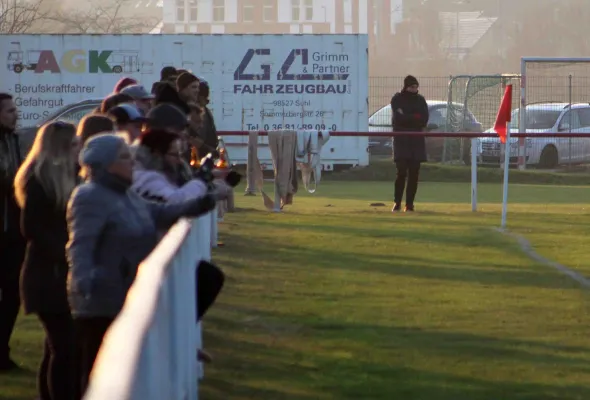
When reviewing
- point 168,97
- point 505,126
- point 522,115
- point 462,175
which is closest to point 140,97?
point 168,97

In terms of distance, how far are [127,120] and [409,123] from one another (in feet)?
38.4

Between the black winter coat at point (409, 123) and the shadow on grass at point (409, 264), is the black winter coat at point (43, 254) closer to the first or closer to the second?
the shadow on grass at point (409, 264)

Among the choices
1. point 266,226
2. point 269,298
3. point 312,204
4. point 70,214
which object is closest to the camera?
point 70,214

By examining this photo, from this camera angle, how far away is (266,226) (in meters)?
17.3

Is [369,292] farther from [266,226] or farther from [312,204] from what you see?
[312,204]

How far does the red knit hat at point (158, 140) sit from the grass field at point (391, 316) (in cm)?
137

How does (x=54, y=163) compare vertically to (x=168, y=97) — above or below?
below

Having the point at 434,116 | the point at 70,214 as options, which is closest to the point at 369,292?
the point at 70,214

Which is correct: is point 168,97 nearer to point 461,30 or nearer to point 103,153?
point 103,153

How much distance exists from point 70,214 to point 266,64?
25349mm

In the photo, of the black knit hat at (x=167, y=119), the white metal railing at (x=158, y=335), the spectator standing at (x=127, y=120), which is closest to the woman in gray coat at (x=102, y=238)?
the white metal railing at (x=158, y=335)

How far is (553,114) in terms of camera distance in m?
33.5

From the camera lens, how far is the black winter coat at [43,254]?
723cm

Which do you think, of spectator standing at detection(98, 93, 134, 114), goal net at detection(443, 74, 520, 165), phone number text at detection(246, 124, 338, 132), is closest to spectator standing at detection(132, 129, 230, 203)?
spectator standing at detection(98, 93, 134, 114)
